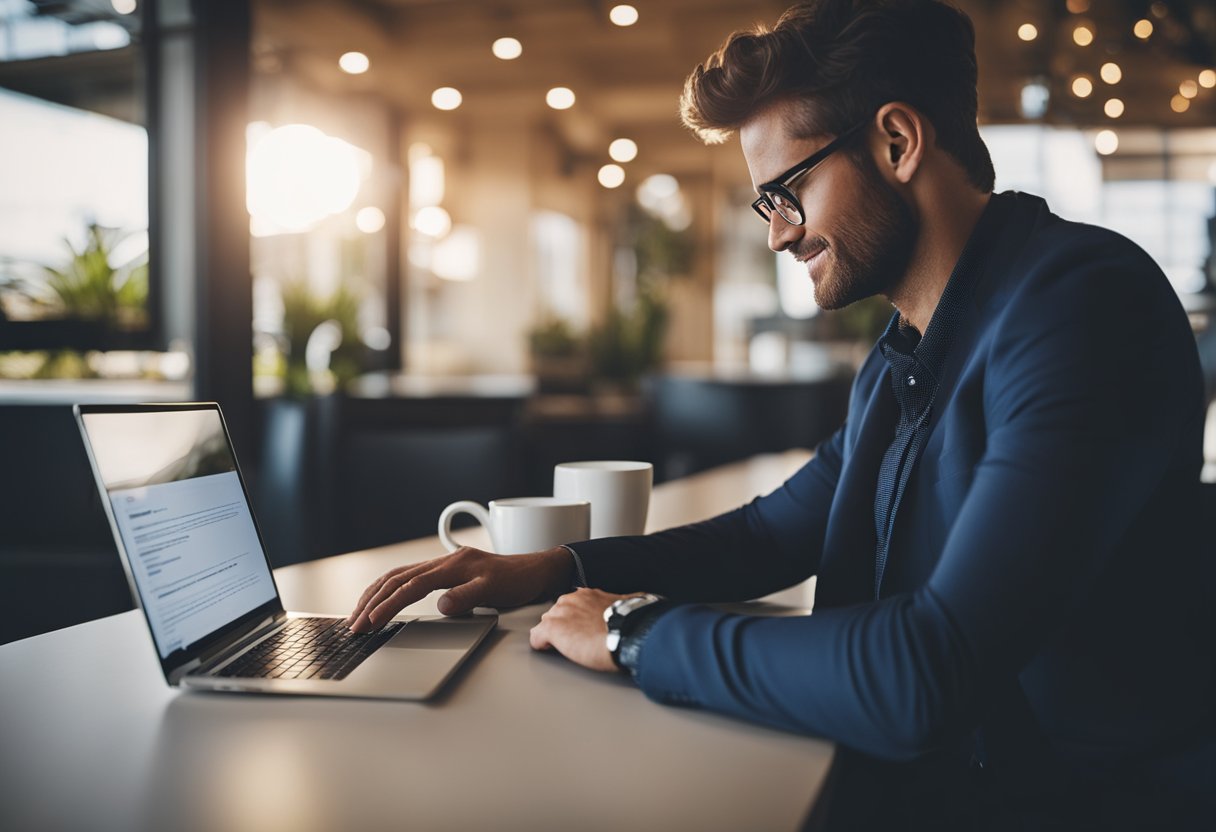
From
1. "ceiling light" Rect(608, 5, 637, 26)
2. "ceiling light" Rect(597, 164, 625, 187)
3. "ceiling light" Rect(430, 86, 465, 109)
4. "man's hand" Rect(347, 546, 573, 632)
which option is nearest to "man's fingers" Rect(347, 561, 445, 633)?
"man's hand" Rect(347, 546, 573, 632)

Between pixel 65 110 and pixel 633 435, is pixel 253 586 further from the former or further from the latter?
pixel 633 435

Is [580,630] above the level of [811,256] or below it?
below


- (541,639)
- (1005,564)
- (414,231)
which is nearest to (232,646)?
(541,639)

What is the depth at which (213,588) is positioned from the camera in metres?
0.85

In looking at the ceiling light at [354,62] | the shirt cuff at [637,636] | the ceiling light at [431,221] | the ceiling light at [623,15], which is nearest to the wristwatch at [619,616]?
the shirt cuff at [637,636]

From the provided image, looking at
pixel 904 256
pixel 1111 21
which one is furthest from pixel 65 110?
pixel 1111 21

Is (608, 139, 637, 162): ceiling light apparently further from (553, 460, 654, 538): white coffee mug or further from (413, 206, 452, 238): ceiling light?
(553, 460, 654, 538): white coffee mug

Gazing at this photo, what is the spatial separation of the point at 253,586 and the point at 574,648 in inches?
13.3

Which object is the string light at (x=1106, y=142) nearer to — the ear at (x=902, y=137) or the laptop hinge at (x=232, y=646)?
the ear at (x=902, y=137)

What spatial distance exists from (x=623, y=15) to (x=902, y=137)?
17.2 ft

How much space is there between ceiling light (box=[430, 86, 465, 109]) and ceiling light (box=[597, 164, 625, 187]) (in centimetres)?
378

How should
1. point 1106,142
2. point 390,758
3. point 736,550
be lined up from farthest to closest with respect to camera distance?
point 1106,142 → point 736,550 → point 390,758

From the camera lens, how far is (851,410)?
1271mm

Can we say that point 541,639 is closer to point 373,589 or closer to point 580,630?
point 580,630
